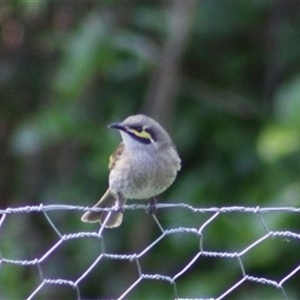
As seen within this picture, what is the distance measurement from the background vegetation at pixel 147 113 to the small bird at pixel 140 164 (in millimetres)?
1027

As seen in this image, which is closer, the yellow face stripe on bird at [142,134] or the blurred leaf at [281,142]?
the yellow face stripe on bird at [142,134]

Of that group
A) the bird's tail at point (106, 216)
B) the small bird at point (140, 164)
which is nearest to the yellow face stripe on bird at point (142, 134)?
the small bird at point (140, 164)

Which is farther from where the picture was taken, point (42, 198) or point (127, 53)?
point (42, 198)

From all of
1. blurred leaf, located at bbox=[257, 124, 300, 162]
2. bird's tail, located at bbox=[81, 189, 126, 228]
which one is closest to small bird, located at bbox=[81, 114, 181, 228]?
bird's tail, located at bbox=[81, 189, 126, 228]

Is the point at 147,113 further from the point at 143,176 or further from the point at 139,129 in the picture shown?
the point at 143,176

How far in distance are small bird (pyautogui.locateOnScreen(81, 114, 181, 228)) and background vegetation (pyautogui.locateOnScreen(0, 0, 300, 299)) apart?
40.5 inches

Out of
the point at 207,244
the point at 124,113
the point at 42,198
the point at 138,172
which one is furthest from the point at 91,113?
the point at 138,172

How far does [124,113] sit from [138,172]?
202 cm

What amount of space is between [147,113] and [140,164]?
5.63ft

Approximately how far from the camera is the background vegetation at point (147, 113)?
5.02 meters

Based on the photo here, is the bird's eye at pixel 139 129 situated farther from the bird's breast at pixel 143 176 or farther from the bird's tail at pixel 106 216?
the bird's tail at pixel 106 216

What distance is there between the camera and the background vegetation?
198 inches

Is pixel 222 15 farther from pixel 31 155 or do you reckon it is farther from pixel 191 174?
pixel 31 155

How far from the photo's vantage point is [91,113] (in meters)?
5.62
